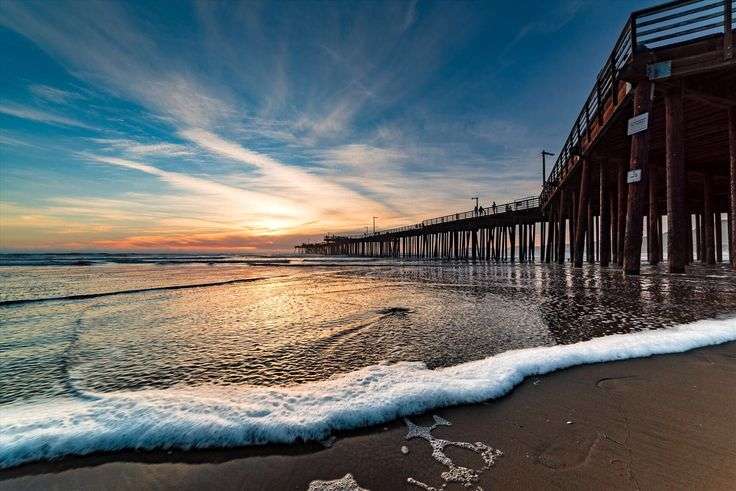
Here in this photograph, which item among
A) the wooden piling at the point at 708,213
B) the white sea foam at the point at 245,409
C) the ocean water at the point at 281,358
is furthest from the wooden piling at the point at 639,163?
the wooden piling at the point at 708,213

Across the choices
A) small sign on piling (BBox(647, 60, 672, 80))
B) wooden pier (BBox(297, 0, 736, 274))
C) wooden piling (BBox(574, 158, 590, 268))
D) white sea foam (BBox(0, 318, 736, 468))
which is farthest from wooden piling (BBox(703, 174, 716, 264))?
white sea foam (BBox(0, 318, 736, 468))

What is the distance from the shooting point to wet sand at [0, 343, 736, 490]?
4.50 feet

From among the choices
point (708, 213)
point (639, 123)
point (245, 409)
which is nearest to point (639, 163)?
point (639, 123)

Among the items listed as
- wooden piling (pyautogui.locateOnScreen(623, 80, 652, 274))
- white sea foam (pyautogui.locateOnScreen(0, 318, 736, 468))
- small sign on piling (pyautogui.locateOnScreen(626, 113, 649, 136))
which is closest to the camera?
white sea foam (pyautogui.locateOnScreen(0, 318, 736, 468))

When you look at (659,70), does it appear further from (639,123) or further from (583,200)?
(583,200)

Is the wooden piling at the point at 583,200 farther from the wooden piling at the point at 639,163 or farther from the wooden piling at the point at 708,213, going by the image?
the wooden piling at the point at 708,213

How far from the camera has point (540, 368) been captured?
8.60 ft

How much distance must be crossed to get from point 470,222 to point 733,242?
30.3 m

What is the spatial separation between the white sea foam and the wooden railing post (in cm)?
1036

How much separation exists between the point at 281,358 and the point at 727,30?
487 inches

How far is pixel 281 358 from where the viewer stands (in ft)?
9.99

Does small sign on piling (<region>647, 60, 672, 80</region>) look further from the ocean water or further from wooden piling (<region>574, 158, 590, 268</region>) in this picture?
the ocean water

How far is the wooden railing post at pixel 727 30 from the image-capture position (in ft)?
25.4

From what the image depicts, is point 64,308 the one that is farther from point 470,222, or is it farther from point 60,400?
point 470,222
